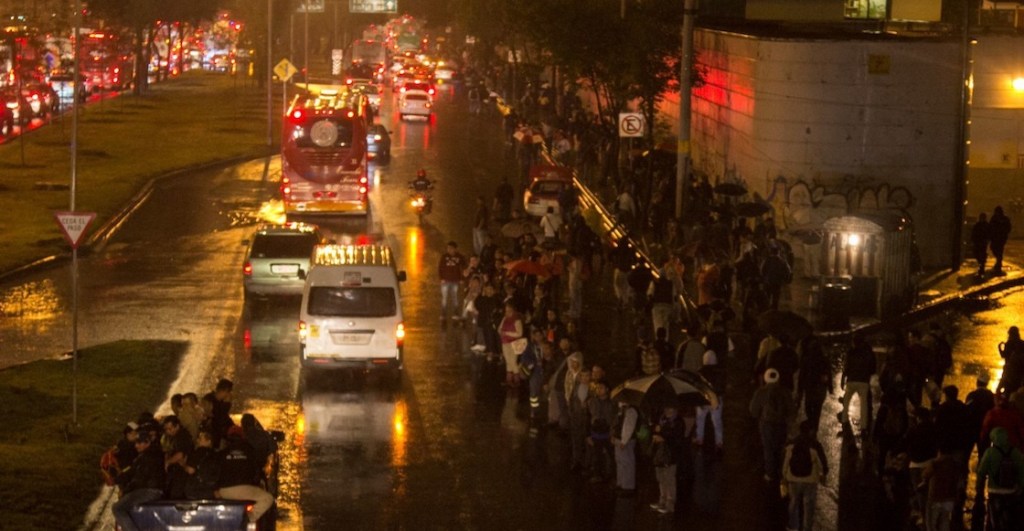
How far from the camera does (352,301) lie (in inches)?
952

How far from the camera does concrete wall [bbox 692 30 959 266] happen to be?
34531 mm

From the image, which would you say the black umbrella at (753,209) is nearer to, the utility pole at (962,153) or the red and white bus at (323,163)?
the utility pole at (962,153)

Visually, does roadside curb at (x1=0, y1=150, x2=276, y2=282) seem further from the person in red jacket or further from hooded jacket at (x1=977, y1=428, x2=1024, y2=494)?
hooded jacket at (x1=977, y1=428, x2=1024, y2=494)

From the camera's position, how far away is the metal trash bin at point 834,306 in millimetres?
28766

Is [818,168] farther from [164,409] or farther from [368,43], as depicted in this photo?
[368,43]

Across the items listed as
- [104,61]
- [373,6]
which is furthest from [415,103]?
[373,6]

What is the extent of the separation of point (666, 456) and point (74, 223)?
924 centimetres

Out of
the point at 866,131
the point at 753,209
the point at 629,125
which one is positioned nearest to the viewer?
the point at 753,209

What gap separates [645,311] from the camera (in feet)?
96.4

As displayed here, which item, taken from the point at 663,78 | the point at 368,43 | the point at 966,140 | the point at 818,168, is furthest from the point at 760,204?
the point at 368,43

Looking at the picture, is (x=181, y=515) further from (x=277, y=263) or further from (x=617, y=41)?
(x=617, y=41)

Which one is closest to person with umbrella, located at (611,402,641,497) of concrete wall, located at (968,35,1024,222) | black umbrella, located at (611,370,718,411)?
black umbrella, located at (611,370,718,411)

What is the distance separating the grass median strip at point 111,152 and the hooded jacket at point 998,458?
23.3m

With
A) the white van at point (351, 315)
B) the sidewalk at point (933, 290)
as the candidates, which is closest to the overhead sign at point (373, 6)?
the sidewalk at point (933, 290)
